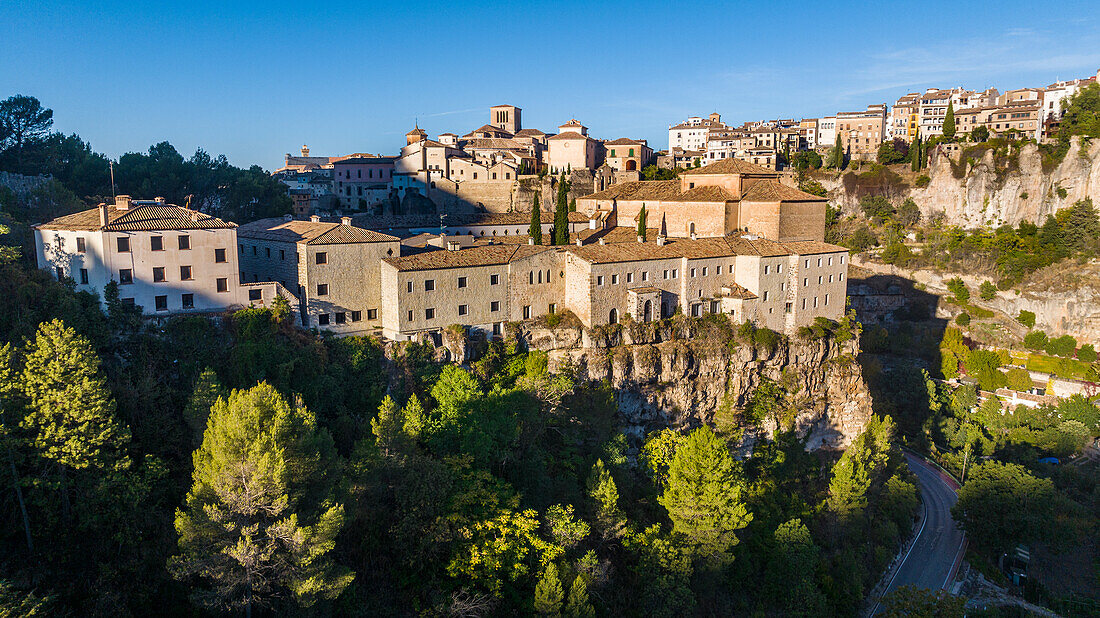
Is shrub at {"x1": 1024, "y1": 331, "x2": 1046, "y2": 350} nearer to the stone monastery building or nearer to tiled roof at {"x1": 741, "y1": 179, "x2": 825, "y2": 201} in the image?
the stone monastery building

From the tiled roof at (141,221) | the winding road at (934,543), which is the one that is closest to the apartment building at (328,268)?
the tiled roof at (141,221)

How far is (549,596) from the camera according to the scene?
20.7 metres

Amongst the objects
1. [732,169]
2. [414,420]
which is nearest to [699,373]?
[732,169]

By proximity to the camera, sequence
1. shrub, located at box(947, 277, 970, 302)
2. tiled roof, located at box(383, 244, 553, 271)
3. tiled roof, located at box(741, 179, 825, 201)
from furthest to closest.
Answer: shrub, located at box(947, 277, 970, 302), tiled roof, located at box(741, 179, 825, 201), tiled roof, located at box(383, 244, 553, 271)

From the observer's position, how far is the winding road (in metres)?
35.6

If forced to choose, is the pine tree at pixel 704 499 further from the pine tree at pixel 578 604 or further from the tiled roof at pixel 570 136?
the tiled roof at pixel 570 136

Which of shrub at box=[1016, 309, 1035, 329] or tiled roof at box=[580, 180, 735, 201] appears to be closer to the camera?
tiled roof at box=[580, 180, 735, 201]

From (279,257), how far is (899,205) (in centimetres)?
6866

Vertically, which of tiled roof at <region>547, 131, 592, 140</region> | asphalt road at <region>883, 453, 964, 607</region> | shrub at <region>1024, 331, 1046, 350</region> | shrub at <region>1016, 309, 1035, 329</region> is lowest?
asphalt road at <region>883, 453, 964, 607</region>

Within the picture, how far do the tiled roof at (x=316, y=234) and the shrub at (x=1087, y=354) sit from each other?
58.7 m

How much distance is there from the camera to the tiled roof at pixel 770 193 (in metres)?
43.0

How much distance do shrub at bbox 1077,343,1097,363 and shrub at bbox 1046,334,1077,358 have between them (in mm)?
622

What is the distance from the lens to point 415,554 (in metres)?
21.0

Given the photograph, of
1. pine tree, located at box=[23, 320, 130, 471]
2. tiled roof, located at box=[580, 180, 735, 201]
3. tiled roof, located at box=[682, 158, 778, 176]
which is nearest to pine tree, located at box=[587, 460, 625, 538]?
pine tree, located at box=[23, 320, 130, 471]
